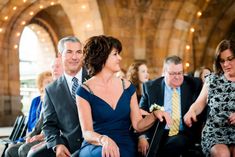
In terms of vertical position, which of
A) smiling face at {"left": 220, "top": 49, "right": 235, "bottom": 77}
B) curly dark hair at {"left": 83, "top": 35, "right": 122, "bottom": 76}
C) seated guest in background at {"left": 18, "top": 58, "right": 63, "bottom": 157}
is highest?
curly dark hair at {"left": 83, "top": 35, "right": 122, "bottom": 76}

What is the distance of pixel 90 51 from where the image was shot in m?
3.20

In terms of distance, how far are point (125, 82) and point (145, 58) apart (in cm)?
1045

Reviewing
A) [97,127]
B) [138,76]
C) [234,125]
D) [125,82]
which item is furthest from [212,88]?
[138,76]

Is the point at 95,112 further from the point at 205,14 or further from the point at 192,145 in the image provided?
the point at 205,14

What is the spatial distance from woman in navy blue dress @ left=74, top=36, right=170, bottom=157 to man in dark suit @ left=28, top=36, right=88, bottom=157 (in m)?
0.53

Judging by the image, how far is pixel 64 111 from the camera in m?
3.77

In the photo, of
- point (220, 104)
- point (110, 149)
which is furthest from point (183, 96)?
point (110, 149)

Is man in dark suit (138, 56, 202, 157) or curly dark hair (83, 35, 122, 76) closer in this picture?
curly dark hair (83, 35, 122, 76)

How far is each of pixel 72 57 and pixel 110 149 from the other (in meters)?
1.20

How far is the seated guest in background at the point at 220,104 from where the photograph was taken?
3818mm

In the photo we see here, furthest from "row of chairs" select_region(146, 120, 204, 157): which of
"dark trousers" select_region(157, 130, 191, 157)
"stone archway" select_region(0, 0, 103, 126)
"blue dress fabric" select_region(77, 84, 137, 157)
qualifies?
"stone archway" select_region(0, 0, 103, 126)

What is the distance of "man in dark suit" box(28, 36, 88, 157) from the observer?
3.71 m

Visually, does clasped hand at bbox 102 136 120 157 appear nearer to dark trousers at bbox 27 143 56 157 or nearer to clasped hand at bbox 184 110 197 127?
clasped hand at bbox 184 110 197 127

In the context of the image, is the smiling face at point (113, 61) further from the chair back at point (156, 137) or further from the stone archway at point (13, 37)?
the stone archway at point (13, 37)
